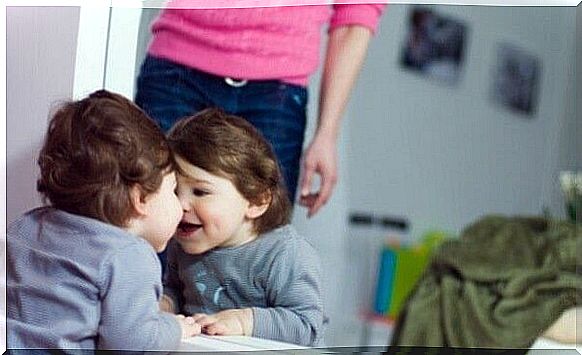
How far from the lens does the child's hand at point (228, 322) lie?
109 centimetres

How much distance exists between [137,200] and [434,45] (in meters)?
0.40

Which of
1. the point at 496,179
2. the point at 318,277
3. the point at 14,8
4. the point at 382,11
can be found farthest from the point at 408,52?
the point at 14,8

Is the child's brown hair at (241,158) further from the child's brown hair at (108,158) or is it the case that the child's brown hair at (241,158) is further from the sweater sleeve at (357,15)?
the sweater sleeve at (357,15)

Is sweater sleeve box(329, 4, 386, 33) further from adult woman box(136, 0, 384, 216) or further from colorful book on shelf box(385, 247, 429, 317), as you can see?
colorful book on shelf box(385, 247, 429, 317)

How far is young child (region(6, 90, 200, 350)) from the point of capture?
3.53 feet

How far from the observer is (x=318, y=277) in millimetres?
1083

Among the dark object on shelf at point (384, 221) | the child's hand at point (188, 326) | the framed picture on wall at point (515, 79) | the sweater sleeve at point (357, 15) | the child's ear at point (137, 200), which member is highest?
the sweater sleeve at point (357, 15)

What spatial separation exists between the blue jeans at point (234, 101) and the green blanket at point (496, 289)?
7.9 inches

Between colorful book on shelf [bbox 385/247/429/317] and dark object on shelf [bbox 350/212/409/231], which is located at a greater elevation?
dark object on shelf [bbox 350/212/409/231]

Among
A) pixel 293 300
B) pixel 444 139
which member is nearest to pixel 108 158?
pixel 293 300

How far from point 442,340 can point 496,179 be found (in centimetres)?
20

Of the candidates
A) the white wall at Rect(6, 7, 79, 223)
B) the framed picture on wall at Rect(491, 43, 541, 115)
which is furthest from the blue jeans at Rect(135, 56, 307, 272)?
the framed picture on wall at Rect(491, 43, 541, 115)

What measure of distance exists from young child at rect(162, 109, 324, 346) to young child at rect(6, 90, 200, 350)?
0.9 inches

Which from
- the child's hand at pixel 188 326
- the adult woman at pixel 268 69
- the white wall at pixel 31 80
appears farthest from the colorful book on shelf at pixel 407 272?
the white wall at pixel 31 80
